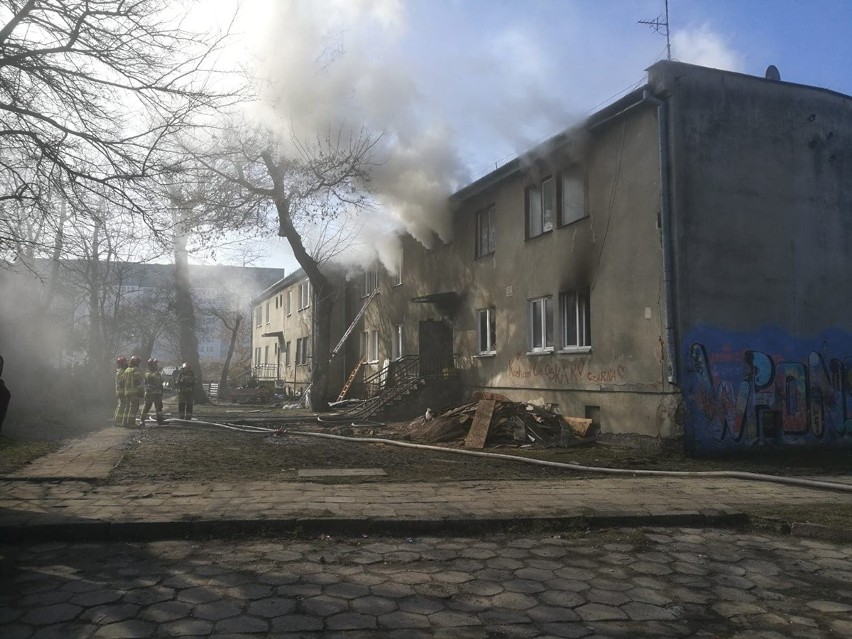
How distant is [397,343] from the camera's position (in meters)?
22.2

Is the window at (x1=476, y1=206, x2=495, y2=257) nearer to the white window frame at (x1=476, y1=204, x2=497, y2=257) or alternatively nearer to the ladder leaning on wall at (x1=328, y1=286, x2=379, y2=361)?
the white window frame at (x1=476, y1=204, x2=497, y2=257)

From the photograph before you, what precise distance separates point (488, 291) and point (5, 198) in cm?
1038

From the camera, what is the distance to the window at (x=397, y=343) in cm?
2191

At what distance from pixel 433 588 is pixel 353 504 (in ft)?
7.08

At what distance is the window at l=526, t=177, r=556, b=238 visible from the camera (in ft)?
45.9

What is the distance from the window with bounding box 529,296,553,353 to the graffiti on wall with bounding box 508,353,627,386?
317 millimetres

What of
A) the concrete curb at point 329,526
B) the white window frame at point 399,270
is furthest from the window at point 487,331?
the concrete curb at point 329,526

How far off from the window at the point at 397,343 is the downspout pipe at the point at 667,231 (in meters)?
12.0

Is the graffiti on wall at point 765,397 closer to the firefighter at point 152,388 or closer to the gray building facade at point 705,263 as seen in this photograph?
the gray building facade at point 705,263

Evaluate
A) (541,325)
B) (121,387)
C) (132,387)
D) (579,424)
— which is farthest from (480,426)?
(121,387)

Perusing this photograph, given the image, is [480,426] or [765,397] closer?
[765,397]

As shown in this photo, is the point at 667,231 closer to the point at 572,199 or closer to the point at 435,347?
the point at 572,199

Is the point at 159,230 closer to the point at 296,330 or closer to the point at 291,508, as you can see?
the point at 291,508

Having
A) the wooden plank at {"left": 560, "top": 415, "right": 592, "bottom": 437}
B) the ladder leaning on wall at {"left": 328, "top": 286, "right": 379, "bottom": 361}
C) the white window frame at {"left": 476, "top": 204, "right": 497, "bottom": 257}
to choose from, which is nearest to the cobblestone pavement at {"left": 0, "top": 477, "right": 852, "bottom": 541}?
the wooden plank at {"left": 560, "top": 415, "right": 592, "bottom": 437}
